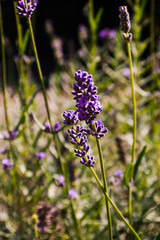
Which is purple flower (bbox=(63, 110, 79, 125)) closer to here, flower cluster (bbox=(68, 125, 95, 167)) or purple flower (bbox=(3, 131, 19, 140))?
flower cluster (bbox=(68, 125, 95, 167))

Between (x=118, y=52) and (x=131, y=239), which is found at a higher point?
(x=118, y=52)

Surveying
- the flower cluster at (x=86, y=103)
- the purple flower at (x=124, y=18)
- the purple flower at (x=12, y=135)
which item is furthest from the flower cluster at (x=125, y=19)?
the purple flower at (x=12, y=135)

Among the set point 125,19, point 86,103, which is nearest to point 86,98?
point 86,103

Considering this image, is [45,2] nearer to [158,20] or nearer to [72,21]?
[72,21]

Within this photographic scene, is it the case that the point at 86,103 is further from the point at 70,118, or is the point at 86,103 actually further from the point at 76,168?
the point at 76,168

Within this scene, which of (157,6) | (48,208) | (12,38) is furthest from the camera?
(12,38)

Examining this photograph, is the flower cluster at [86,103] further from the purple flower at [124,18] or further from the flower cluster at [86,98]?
the purple flower at [124,18]

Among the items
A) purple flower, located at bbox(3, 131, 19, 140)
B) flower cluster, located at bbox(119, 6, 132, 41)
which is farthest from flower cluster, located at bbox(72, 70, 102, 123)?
purple flower, located at bbox(3, 131, 19, 140)

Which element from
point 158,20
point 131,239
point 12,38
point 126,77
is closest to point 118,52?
point 126,77
